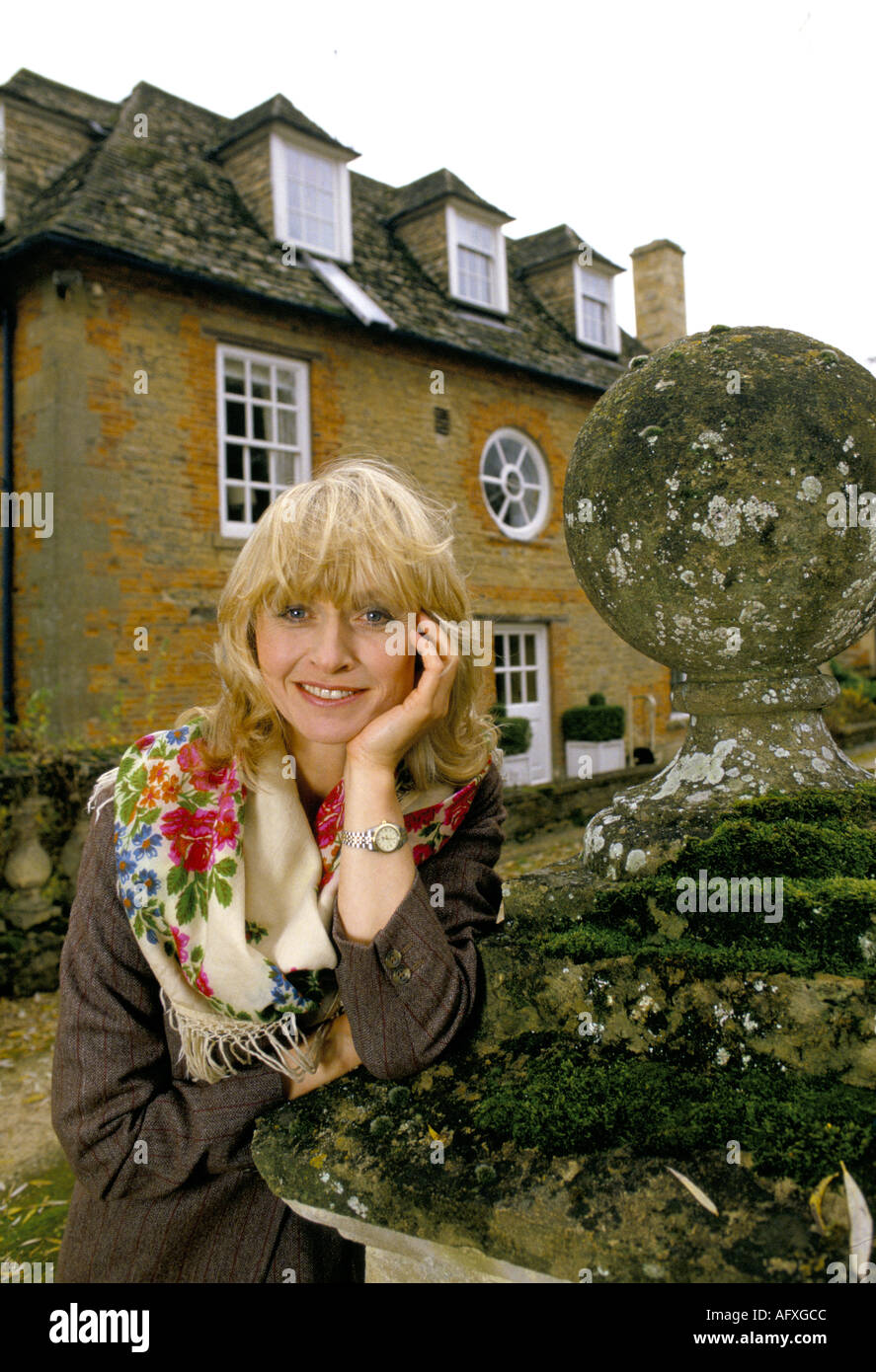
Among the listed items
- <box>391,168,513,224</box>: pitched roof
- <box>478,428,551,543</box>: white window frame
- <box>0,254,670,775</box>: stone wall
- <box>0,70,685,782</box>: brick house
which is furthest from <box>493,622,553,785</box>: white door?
<box>391,168,513,224</box>: pitched roof

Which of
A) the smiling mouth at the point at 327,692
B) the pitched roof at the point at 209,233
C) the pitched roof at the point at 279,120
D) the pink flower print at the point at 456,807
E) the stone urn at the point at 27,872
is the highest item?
the pitched roof at the point at 279,120

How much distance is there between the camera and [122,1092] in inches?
67.1

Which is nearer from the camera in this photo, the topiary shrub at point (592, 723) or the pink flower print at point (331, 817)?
the pink flower print at point (331, 817)

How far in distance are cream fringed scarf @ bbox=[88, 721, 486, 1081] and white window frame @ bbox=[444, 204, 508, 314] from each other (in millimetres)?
12008

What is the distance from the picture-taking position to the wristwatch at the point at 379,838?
1676 mm

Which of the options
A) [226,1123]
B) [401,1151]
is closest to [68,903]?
[226,1123]

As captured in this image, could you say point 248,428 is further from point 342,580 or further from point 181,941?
point 181,941

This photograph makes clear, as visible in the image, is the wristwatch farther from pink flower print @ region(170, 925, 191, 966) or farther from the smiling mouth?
pink flower print @ region(170, 925, 191, 966)

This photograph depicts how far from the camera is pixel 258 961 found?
5.63 feet

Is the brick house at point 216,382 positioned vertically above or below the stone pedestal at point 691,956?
above

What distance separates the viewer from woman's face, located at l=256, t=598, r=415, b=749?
5.53 feet

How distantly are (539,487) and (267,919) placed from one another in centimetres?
1211

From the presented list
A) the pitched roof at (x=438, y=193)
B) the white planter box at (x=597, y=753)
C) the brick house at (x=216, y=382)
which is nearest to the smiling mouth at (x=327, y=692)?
the brick house at (x=216, y=382)

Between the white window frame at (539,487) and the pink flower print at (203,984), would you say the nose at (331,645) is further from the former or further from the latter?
the white window frame at (539,487)
